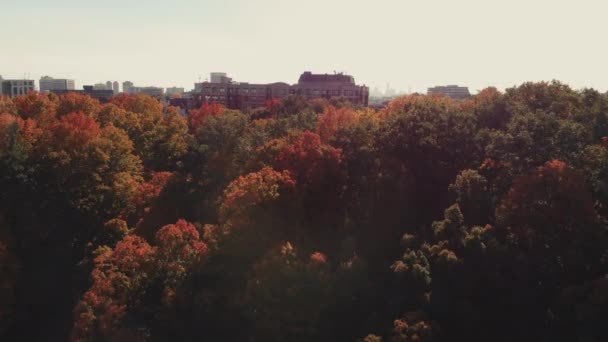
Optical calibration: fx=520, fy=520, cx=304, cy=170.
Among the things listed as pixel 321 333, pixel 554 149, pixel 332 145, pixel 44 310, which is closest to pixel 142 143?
pixel 44 310

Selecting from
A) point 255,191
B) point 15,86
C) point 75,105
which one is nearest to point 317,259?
point 255,191

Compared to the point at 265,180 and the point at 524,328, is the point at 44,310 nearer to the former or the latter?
the point at 265,180

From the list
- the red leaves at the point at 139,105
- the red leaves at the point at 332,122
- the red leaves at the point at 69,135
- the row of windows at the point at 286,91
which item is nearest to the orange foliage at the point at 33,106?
the red leaves at the point at 139,105

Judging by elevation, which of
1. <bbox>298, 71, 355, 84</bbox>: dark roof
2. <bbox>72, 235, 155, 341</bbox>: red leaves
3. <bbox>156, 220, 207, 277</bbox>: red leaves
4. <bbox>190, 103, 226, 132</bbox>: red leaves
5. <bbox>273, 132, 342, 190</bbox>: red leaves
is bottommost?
<bbox>72, 235, 155, 341</bbox>: red leaves

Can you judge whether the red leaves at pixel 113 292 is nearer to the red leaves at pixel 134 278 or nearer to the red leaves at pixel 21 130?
the red leaves at pixel 134 278

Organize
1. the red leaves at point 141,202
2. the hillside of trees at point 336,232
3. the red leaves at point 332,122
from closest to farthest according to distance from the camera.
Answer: the hillside of trees at point 336,232 → the red leaves at point 332,122 → the red leaves at point 141,202

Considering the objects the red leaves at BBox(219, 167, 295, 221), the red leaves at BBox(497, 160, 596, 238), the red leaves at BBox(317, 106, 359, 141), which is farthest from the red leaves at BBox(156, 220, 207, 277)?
the red leaves at BBox(497, 160, 596, 238)

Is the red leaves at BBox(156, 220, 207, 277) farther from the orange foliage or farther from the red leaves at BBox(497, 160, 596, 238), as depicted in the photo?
the orange foliage

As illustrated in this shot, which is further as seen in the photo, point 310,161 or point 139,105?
point 139,105

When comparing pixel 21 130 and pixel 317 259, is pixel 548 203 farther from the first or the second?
pixel 21 130
